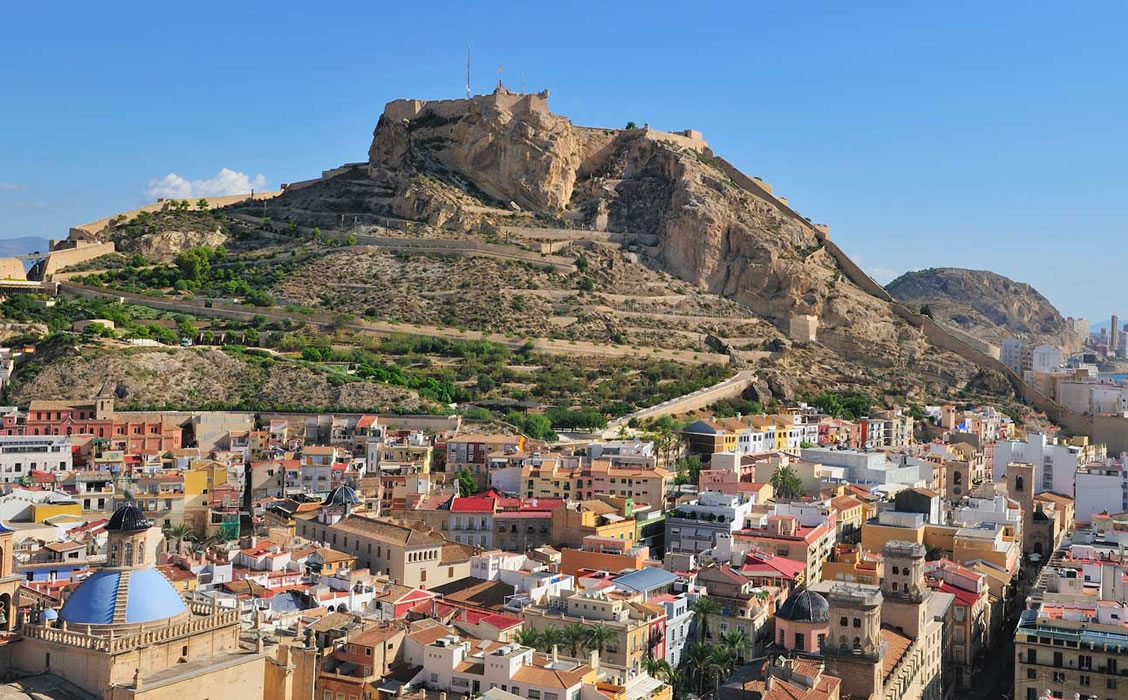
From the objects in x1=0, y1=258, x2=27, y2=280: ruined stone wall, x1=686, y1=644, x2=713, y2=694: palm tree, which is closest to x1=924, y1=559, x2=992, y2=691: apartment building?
x1=686, y1=644, x2=713, y2=694: palm tree

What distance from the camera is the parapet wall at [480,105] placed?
65062mm

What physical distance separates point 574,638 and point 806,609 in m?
4.13

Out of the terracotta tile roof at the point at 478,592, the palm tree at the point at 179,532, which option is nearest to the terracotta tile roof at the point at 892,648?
the terracotta tile roof at the point at 478,592

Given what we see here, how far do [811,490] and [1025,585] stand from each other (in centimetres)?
724

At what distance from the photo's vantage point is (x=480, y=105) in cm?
6556

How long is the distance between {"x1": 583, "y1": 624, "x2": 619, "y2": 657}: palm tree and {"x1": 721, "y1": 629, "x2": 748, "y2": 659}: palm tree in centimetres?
251

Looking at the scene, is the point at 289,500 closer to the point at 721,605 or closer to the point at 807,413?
the point at 721,605

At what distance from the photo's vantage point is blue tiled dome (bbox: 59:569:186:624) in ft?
44.3

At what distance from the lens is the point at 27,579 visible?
68.7 ft

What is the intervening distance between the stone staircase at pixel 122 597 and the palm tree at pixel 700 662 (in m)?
10.8

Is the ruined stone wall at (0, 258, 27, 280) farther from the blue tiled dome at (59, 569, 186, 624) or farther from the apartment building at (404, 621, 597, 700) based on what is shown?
the blue tiled dome at (59, 569, 186, 624)

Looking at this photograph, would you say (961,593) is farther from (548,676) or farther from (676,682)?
(548,676)

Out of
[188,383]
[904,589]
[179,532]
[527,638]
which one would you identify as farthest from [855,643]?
[188,383]

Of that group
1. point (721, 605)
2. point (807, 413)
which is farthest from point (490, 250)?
point (721, 605)
